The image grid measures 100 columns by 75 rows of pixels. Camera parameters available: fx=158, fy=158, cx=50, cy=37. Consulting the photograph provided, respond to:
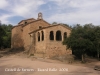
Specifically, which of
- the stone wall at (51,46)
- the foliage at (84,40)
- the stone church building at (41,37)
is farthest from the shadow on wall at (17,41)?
the foliage at (84,40)

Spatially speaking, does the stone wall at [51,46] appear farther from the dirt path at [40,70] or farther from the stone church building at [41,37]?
the dirt path at [40,70]

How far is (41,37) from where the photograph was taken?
3322cm

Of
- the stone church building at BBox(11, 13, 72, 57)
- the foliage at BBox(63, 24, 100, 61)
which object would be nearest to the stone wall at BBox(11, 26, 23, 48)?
the stone church building at BBox(11, 13, 72, 57)

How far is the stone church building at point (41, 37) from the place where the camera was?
3125cm

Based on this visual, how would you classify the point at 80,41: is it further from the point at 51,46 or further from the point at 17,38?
the point at 17,38

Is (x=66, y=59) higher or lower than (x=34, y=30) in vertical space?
lower

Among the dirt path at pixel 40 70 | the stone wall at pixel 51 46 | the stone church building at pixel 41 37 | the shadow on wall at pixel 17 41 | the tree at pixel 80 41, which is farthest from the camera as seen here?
the shadow on wall at pixel 17 41

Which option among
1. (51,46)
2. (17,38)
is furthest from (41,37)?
(17,38)

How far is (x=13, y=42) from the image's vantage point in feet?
144

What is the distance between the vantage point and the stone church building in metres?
31.2

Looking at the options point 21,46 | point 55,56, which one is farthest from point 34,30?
point 55,56

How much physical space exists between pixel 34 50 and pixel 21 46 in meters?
7.58

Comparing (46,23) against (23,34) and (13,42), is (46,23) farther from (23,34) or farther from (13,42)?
(13,42)

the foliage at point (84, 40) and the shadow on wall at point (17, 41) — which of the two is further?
the shadow on wall at point (17, 41)
